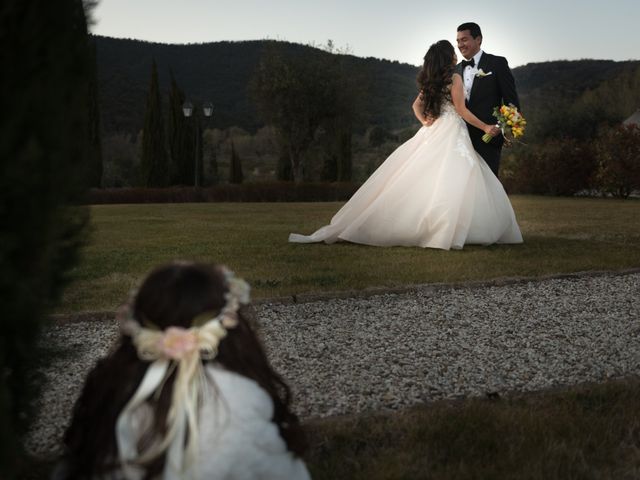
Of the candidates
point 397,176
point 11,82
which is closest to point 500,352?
point 11,82

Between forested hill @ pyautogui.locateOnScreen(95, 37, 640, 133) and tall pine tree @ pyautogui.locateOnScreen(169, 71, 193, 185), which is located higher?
forested hill @ pyautogui.locateOnScreen(95, 37, 640, 133)

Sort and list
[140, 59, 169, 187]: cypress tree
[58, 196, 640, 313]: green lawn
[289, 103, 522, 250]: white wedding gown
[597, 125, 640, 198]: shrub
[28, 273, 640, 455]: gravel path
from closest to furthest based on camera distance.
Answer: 1. [28, 273, 640, 455]: gravel path
2. [58, 196, 640, 313]: green lawn
3. [289, 103, 522, 250]: white wedding gown
4. [597, 125, 640, 198]: shrub
5. [140, 59, 169, 187]: cypress tree

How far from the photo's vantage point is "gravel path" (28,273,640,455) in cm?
319

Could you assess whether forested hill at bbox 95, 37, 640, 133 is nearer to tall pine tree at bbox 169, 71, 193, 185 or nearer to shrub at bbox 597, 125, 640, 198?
tall pine tree at bbox 169, 71, 193, 185

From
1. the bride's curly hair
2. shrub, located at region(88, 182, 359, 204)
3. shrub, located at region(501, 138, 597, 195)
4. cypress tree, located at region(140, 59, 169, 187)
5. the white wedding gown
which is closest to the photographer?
the white wedding gown

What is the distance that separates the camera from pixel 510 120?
306 inches

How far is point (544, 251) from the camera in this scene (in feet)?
26.2

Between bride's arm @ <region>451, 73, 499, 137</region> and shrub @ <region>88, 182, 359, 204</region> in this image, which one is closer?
bride's arm @ <region>451, 73, 499, 137</region>

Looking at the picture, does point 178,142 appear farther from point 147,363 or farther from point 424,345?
point 147,363

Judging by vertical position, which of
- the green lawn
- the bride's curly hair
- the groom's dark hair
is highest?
the groom's dark hair

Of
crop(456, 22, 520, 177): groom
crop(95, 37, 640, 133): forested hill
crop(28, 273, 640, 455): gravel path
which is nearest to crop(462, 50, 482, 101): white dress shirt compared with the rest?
crop(456, 22, 520, 177): groom

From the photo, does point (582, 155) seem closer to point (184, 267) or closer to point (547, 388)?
point (547, 388)

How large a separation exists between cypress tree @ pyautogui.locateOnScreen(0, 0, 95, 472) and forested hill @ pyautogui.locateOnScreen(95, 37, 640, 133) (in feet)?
124

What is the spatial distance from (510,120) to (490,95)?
0.54m
